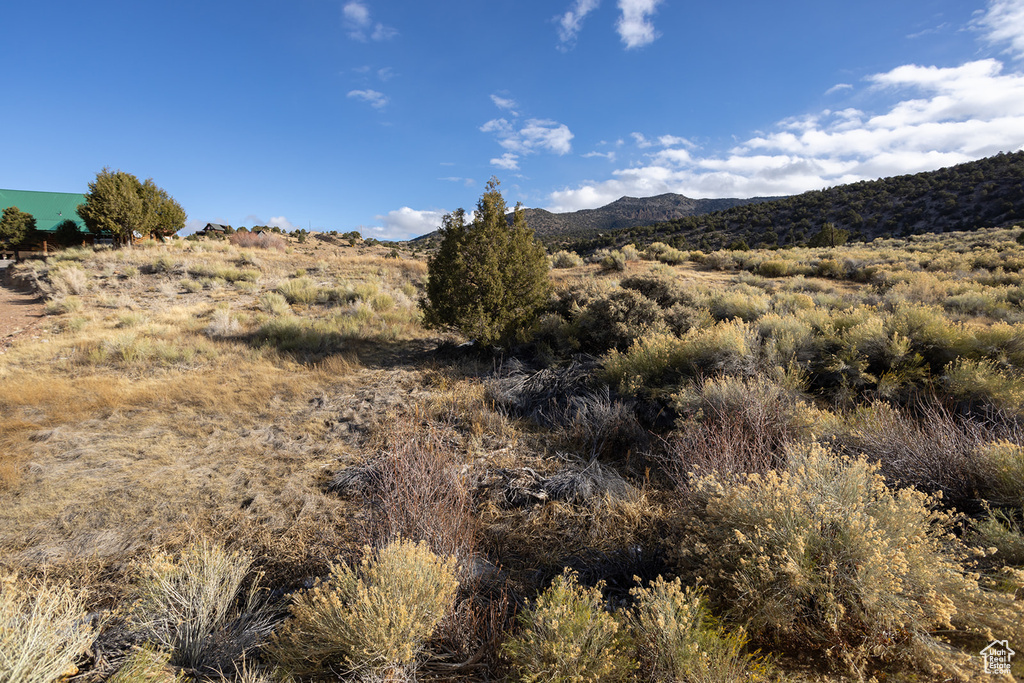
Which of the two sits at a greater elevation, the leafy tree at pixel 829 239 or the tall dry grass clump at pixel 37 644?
the leafy tree at pixel 829 239

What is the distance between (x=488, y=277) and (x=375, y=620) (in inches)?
241

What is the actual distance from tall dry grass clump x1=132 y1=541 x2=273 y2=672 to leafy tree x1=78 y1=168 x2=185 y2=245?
25.3 m

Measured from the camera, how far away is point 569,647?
1.82m

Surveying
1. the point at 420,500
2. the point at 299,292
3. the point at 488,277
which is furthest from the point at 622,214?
the point at 420,500

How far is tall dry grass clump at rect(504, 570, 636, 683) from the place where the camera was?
5.99 feet

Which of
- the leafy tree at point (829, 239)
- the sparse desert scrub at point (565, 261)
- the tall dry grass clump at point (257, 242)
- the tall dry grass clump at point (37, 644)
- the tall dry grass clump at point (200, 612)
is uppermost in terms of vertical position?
the tall dry grass clump at point (257, 242)

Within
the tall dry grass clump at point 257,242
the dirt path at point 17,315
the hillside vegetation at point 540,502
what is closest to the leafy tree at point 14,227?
the tall dry grass clump at point 257,242

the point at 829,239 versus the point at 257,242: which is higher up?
the point at 257,242

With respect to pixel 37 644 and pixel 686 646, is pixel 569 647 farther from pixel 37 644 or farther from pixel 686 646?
pixel 37 644

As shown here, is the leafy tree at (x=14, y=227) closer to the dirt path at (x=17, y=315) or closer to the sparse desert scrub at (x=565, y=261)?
the dirt path at (x=17, y=315)

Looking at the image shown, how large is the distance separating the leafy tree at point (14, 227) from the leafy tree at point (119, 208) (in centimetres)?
424

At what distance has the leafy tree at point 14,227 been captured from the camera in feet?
68.7

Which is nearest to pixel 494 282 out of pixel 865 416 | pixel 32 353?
pixel 865 416

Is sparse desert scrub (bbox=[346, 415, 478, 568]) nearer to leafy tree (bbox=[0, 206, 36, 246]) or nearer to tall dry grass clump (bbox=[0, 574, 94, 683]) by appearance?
tall dry grass clump (bbox=[0, 574, 94, 683])
